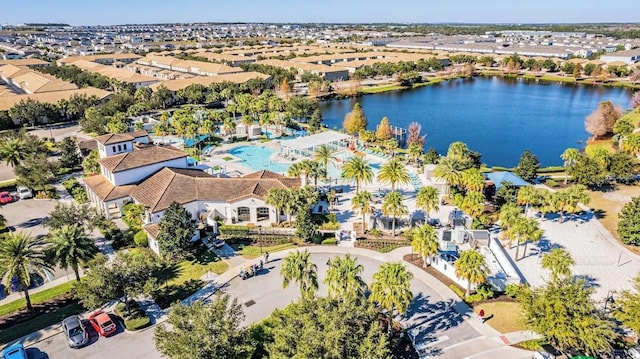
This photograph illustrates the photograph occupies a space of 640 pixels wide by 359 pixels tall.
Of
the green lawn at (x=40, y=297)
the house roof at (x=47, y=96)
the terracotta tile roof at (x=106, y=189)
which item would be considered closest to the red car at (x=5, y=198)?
the terracotta tile roof at (x=106, y=189)

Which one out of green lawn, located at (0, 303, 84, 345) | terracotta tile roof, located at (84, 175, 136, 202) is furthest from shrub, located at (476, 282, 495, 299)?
terracotta tile roof, located at (84, 175, 136, 202)

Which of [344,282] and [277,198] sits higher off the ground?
[344,282]

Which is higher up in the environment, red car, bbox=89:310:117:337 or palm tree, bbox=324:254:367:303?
palm tree, bbox=324:254:367:303

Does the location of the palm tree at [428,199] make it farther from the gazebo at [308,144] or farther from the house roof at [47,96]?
the house roof at [47,96]

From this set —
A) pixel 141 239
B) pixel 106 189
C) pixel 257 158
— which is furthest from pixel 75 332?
pixel 257 158

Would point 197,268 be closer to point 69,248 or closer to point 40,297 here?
point 69,248

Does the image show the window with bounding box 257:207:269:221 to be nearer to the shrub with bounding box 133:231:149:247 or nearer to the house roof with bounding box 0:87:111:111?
the shrub with bounding box 133:231:149:247
